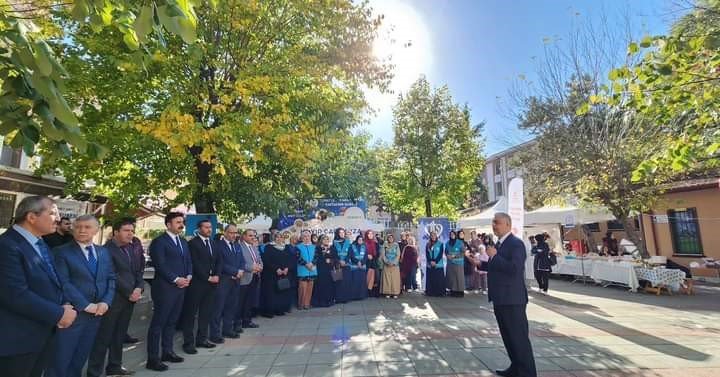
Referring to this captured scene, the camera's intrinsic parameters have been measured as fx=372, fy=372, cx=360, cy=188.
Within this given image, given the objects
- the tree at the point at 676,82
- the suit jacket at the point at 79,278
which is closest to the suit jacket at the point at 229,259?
the suit jacket at the point at 79,278

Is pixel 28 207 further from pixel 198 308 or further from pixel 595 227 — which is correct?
pixel 595 227

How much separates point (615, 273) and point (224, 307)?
12.4 meters

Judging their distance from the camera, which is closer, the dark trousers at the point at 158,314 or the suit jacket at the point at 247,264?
the dark trousers at the point at 158,314

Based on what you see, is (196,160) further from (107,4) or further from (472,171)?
(472,171)

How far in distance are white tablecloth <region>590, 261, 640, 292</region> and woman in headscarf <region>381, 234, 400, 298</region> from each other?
7499 millimetres

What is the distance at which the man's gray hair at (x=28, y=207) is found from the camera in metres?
2.97

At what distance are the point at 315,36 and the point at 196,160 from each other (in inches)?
165

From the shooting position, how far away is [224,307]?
6602 millimetres

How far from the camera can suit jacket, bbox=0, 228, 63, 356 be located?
2664 millimetres

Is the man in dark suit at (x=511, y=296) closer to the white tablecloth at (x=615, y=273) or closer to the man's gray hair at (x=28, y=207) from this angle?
the man's gray hair at (x=28, y=207)

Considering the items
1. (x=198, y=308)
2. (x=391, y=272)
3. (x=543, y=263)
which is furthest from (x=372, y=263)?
(x=198, y=308)

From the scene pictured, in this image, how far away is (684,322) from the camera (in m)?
7.50

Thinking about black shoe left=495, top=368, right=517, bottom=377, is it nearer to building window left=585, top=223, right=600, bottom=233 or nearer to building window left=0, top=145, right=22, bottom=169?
building window left=0, top=145, right=22, bottom=169

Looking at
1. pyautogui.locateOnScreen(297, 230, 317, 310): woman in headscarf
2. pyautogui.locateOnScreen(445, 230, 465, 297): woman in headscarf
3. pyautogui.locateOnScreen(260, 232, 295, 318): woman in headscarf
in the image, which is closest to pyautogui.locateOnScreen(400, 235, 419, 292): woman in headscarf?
pyautogui.locateOnScreen(445, 230, 465, 297): woman in headscarf
